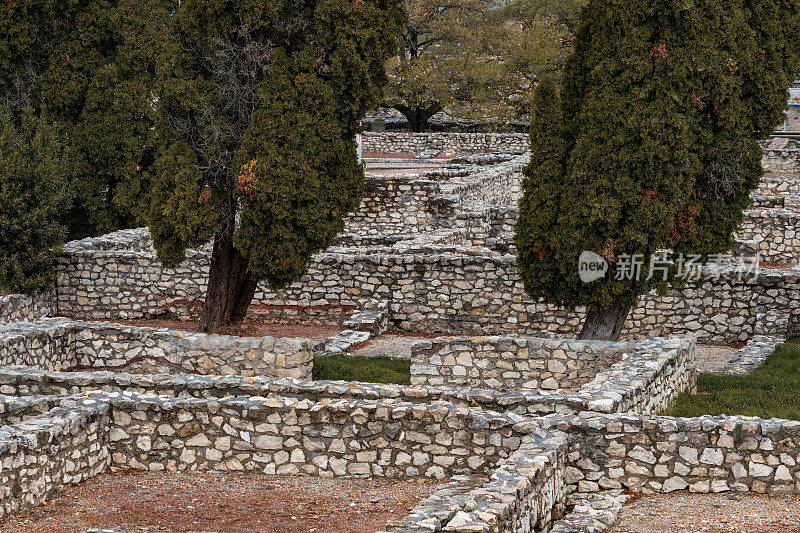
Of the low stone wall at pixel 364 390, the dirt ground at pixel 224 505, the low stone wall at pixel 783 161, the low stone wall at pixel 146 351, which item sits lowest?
the dirt ground at pixel 224 505

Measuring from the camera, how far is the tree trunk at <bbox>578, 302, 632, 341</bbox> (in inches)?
591

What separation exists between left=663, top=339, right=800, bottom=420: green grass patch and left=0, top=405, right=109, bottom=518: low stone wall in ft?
20.0

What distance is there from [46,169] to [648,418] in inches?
525

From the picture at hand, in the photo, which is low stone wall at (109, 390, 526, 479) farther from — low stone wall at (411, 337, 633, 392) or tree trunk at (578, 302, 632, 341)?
tree trunk at (578, 302, 632, 341)

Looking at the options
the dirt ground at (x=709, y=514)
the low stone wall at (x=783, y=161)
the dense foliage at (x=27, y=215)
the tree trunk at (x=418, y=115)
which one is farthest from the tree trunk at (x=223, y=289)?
the tree trunk at (x=418, y=115)

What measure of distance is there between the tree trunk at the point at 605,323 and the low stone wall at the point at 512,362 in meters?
2.37

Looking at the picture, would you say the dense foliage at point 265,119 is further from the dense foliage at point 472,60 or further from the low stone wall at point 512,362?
the dense foliage at point 472,60

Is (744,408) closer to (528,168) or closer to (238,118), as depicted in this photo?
(528,168)

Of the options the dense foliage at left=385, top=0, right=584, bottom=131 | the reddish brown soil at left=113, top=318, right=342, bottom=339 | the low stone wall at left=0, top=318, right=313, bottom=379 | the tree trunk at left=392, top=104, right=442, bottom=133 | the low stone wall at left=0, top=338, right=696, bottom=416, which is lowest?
the reddish brown soil at left=113, top=318, right=342, bottom=339

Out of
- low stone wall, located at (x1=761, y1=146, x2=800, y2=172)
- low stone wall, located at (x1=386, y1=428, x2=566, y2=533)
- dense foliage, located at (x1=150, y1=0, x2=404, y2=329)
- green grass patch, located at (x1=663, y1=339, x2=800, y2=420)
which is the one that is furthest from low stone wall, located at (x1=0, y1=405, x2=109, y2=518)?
low stone wall, located at (x1=761, y1=146, x2=800, y2=172)

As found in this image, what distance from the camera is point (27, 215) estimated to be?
1822 cm

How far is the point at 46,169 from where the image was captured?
1880 centimetres

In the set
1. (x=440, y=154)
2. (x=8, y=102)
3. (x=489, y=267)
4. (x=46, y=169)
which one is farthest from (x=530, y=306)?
(x=440, y=154)

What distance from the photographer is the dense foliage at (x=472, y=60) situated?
1722 inches
